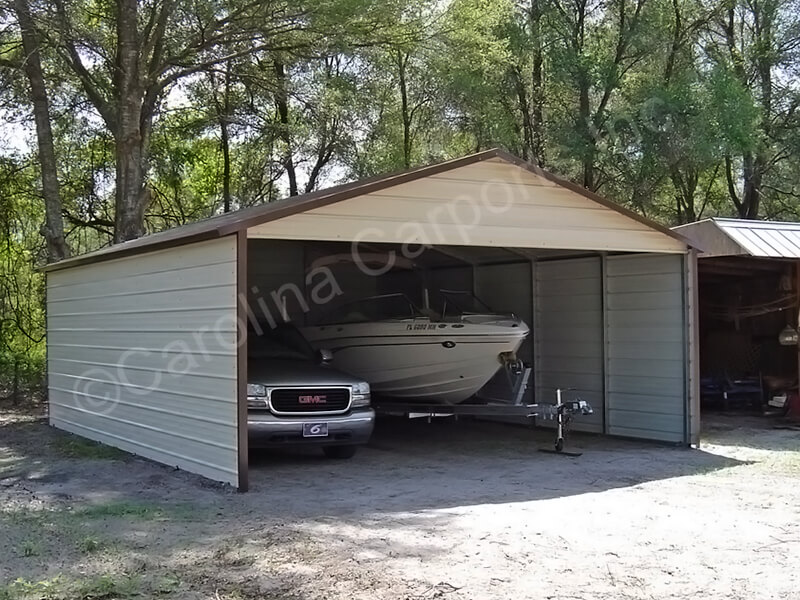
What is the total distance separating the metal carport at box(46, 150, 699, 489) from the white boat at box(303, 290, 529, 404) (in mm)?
1168

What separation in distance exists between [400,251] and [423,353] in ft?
8.91

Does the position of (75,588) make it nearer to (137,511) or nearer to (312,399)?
(137,511)

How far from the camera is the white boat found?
10.5 meters

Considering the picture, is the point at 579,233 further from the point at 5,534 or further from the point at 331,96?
the point at 331,96

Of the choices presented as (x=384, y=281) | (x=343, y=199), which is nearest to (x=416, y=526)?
(x=343, y=199)

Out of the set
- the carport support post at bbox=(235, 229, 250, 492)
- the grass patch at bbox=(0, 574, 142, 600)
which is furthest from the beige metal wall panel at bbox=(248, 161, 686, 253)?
the grass patch at bbox=(0, 574, 142, 600)

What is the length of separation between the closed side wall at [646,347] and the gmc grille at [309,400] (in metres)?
3.92

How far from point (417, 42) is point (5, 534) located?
12.3m

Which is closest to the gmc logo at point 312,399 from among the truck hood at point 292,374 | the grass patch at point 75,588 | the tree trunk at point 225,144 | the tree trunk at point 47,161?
the truck hood at point 292,374

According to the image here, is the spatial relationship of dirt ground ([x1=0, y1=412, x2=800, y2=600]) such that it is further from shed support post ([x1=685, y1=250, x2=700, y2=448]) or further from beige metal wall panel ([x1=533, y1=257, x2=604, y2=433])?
beige metal wall panel ([x1=533, y1=257, x2=604, y2=433])

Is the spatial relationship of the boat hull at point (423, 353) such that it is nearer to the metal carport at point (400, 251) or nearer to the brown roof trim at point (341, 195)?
the metal carport at point (400, 251)

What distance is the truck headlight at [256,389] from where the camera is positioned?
883 centimetres

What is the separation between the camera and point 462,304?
1188 centimetres

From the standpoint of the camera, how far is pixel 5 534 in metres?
6.41
